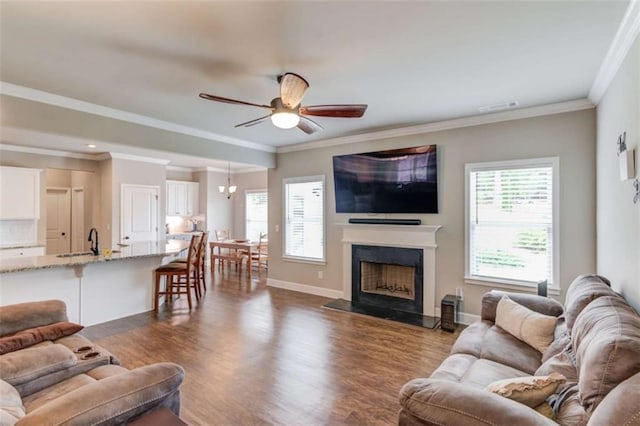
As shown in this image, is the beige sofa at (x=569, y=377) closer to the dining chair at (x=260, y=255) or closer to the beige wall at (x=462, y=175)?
the beige wall at (x=462, y=175)

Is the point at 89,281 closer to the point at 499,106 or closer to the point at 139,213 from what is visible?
the point at 139,213

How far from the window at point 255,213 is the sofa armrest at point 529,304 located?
6.67 metres

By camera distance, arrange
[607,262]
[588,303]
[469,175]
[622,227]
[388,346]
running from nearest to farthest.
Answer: [588,303] → [622,227] → [607,262] → [388,346] → [469,175]

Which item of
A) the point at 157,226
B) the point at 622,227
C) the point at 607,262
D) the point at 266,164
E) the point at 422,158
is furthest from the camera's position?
the point at 157,226

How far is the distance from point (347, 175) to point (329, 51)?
2.90 meters

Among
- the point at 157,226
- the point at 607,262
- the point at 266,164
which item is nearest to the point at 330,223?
the point at 266,164

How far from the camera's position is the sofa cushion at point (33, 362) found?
5.56ft

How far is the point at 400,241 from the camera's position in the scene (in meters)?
4.81

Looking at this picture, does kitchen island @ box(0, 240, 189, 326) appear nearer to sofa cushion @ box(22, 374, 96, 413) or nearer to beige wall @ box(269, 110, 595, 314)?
sofa cushion @ box(22, 374, 96, 413)

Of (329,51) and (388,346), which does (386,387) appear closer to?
(388,346)

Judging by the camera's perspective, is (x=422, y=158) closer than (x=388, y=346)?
No

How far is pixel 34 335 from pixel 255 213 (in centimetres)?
705

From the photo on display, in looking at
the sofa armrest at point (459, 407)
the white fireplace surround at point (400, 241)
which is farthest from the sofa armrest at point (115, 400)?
the white fireplace surround at point (400, 241)

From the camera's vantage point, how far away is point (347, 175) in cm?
531
